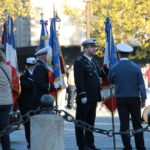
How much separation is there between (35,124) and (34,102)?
3.95 m

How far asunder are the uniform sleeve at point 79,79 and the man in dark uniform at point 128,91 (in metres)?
0.58

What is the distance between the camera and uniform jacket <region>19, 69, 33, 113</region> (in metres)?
13.5

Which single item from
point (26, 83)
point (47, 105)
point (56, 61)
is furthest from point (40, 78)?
point (47, 105)

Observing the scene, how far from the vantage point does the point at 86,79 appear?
1245 cm

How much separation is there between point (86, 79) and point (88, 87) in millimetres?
140

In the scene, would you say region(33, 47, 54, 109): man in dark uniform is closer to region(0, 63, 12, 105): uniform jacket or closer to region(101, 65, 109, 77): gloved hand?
region(101, 65, 109, 77): gloved hand

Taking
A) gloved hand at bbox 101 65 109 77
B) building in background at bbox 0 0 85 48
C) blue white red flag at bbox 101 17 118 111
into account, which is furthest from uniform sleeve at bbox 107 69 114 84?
building in background at bbox 0 0 85 48

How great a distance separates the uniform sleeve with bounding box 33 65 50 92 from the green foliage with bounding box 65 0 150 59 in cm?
3078

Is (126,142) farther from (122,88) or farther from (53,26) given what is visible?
(53,26)

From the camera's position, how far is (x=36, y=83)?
41.9 ft

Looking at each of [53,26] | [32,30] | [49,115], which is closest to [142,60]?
[32,30]

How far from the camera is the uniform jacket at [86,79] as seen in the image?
12281mm

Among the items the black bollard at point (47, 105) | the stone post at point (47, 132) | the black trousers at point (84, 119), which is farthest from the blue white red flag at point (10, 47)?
the stone post at point (47, 132)

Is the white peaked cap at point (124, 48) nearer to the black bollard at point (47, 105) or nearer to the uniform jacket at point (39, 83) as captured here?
the uniform jacket at point (39, 83)
